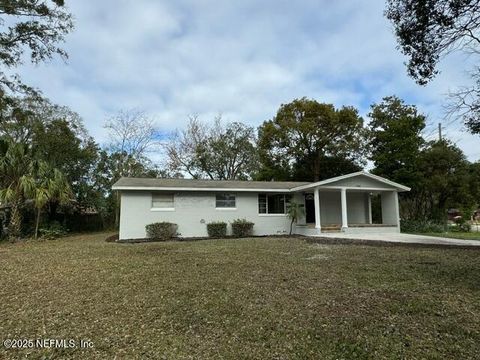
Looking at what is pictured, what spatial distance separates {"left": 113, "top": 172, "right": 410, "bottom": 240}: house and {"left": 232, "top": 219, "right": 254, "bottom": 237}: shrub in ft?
1.39

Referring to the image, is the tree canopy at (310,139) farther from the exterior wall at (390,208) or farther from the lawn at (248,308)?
the lawn at (248,308)

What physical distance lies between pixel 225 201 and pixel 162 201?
3341 mm

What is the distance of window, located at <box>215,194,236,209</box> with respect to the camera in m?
17.2

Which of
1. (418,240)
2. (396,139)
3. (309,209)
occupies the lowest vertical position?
(418,240)

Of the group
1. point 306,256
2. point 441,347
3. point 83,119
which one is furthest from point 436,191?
point 83,119

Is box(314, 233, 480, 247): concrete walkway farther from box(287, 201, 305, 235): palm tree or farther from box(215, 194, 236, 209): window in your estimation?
box(215, 194, 236, 209): window

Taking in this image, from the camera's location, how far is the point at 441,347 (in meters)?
3.51

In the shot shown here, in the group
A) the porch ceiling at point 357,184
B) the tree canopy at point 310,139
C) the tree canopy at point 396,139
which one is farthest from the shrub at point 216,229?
the tree canopy at point 310,139

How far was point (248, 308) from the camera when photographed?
15.5 ft

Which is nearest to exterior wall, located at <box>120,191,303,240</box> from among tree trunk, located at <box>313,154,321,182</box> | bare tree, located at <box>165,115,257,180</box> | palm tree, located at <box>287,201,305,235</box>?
palm tree, located at <box>287,201,305,235</box>

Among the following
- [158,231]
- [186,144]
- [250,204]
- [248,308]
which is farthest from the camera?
[186,144]

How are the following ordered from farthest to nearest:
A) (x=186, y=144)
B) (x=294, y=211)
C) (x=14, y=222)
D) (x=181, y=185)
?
(x=186, y=144)
(x=294, y=211)
(x=181, y=185)
(x=14, y=222)

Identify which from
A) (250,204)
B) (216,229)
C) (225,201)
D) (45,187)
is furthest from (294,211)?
(45,187)

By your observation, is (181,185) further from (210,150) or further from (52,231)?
(210,150)
